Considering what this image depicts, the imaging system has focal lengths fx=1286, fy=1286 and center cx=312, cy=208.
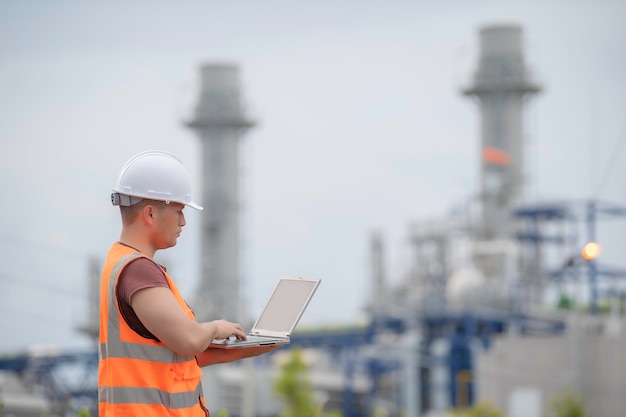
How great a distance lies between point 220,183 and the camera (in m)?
54.8

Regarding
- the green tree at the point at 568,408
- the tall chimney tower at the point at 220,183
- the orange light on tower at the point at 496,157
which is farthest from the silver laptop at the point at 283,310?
the orange light on tower at the point at 496,157

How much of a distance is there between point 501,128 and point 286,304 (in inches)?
2034

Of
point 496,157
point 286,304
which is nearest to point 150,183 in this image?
point 286,304

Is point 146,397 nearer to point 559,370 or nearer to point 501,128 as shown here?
point 559,370

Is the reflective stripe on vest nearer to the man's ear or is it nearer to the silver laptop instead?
the silver laptop

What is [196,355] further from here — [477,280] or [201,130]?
[201,130]

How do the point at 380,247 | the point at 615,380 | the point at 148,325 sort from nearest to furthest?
the point at 148,325
the point at 615,380
the point at 380,247

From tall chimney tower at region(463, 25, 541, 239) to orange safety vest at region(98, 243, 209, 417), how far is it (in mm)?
50713

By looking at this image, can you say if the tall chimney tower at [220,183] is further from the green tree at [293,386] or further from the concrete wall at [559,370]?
the concrete wall at [559,370]

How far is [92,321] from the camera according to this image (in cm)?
5088

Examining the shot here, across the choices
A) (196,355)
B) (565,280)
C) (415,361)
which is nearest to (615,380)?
(565,280)

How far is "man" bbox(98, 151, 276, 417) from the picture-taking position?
11.7 ft

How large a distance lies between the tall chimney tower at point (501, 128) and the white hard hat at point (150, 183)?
50573 mm

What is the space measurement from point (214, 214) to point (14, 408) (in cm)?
1631
